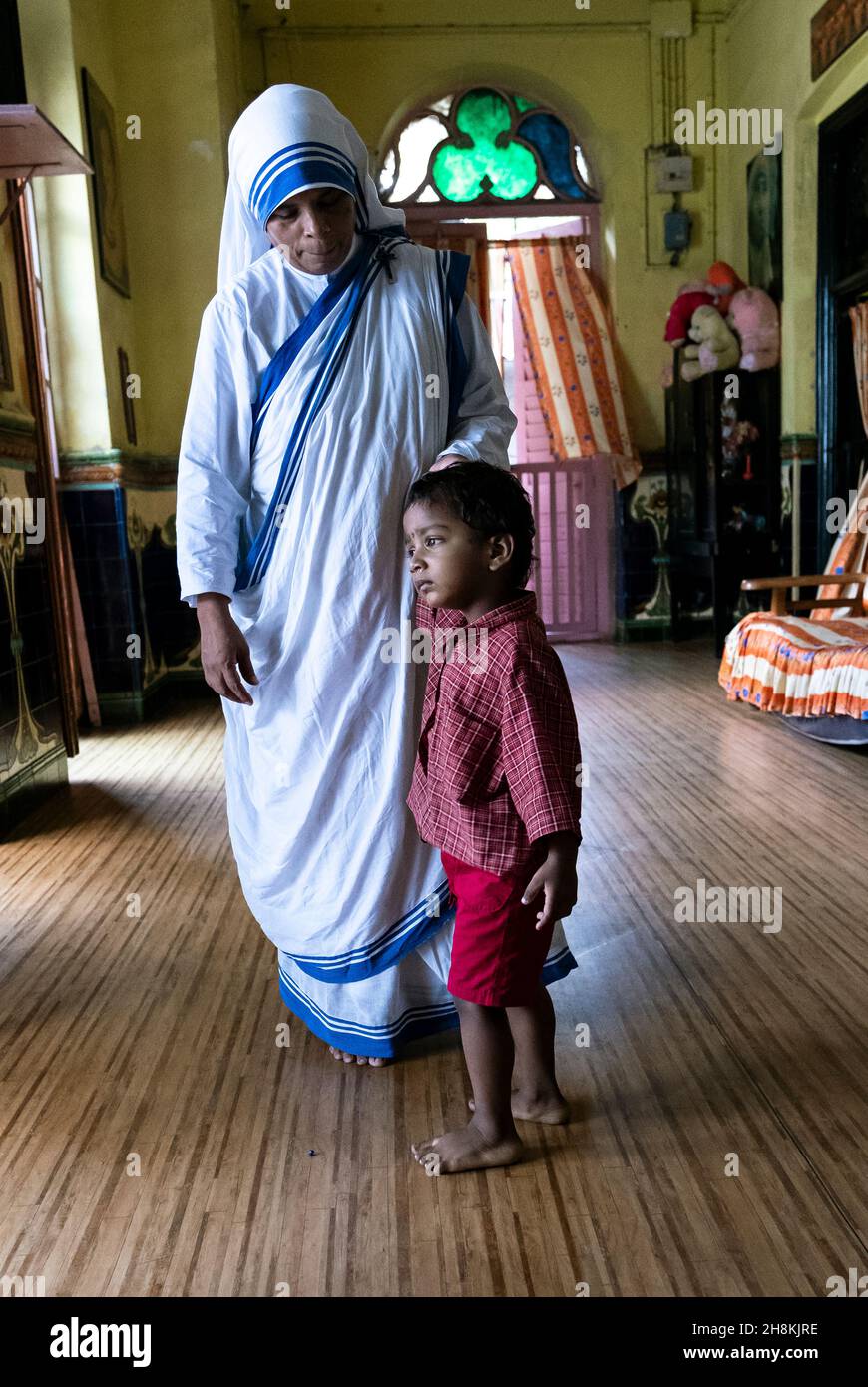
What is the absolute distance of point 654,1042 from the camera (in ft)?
6.46

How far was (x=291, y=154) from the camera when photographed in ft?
5.61

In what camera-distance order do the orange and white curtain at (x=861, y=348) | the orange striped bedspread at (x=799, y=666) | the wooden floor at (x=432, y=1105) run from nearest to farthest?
the wooden floor at (x=432, y=1105) < the orange striped bedspread at (x=799, y=666) < the orange and white curtain at (x=861, y=348)

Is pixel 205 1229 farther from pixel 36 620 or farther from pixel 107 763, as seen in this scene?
pixel 107 763

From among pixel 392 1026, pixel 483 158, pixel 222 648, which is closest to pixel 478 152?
pixel 483 158

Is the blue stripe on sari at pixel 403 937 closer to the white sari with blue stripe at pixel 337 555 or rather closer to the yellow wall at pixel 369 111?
the white sari with blue stripe at pixel 337 555

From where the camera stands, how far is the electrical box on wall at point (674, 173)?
7.07 m

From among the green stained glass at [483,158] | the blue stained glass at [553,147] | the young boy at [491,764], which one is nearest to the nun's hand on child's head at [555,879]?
the young boy at [491,764]

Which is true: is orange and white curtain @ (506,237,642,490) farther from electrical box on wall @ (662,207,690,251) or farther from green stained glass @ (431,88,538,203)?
electrical box on wall @ (662,207,690,251)

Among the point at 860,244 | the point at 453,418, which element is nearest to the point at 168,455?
the point at 860,244

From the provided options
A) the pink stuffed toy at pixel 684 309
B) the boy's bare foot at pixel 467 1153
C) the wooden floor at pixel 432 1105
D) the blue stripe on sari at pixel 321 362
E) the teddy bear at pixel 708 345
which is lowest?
the wooden floor at pixel 432 1105

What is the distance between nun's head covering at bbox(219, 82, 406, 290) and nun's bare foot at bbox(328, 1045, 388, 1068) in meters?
1.29

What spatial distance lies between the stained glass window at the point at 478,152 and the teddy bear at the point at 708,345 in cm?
152

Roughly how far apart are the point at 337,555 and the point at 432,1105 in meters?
0.87
